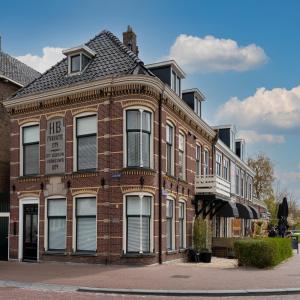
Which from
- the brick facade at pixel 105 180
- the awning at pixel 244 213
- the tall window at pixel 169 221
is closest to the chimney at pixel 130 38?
the brick facade at pixel 105 180

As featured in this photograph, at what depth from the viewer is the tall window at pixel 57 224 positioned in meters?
20.5

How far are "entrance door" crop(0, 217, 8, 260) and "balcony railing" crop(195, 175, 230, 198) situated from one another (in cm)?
982

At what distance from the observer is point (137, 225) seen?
1900 cm

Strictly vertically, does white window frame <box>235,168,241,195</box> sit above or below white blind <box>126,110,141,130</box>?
below

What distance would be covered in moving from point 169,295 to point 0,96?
16.1m

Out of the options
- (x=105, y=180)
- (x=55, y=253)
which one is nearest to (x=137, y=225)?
(x=105, y=180)

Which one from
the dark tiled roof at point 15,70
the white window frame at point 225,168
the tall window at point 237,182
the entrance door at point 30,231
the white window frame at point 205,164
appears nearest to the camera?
the entrance door at point 30,231

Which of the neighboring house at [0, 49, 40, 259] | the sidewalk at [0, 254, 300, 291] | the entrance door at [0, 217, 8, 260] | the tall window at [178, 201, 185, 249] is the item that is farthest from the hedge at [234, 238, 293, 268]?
the neighboring house at [0, 49, 40, 259]

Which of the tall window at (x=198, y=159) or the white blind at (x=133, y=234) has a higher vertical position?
the tall window at (x=198, y=159)

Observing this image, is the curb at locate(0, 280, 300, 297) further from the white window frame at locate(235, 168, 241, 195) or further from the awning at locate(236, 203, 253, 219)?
the white window frame at locate(235, 168, 241, 195)

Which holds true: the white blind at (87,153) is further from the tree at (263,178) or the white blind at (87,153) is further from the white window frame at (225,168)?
the tree at (263,178)

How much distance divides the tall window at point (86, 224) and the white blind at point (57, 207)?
81cm

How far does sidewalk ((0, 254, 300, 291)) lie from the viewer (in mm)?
13664

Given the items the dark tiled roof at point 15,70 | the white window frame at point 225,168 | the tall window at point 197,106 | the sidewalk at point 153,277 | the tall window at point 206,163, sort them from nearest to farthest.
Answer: the sidewalk at point 153,277, the dark tiled roof at point 15,70, the tall window at point 197,106, the tall window at point 206,163, the white window frame at point 225,168
